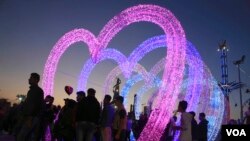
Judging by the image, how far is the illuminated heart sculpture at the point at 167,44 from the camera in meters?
15.5

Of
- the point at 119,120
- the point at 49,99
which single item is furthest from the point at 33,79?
the point at 49,99

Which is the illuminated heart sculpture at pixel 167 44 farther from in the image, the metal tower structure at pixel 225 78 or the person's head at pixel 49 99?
the metal tower structure at pixel 225 78

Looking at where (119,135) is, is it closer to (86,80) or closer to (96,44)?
(96,44)

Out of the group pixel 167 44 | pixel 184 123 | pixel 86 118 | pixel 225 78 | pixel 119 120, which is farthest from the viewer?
pixel 225 78

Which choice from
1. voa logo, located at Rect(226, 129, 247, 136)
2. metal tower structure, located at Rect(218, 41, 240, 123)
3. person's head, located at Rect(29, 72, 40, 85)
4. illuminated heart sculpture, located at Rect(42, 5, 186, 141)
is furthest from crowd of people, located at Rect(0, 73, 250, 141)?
metal tower structure, located at Rect(218, 41, 240, 123)

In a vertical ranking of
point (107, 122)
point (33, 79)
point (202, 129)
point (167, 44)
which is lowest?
point (107, 122)

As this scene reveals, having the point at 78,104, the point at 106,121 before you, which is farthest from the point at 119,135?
the point at 78,104

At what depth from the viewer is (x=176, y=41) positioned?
16375 mm

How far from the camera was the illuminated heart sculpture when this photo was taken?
15469 mm

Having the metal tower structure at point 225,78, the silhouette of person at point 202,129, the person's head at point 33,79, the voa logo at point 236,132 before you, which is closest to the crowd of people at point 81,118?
the person's head at point 33,79

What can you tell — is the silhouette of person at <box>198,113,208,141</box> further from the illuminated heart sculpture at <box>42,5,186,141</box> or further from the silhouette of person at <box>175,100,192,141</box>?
the silhouette of person at <box>175,100,192,141</box>

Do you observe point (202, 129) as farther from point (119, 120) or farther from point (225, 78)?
point (225, 78)

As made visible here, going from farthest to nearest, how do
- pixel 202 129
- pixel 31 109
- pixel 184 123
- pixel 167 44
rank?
pixel 167 44 → pixel 202 129 → pixel 184 123 → pixel 31 109

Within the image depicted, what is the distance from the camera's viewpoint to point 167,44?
16453 millimetres
